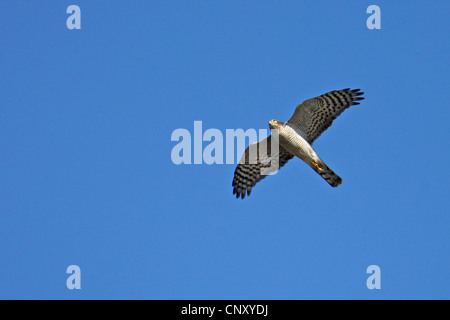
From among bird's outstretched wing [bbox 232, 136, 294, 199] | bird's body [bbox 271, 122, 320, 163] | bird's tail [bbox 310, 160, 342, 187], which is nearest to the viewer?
bird's body [bbox 271, 122, 320, 163]

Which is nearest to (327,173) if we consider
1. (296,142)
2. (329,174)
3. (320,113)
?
(329,174)

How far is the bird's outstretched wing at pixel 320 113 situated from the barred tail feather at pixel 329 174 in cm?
51

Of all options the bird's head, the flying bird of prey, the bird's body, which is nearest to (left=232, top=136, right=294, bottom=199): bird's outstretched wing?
the flying bird of prey

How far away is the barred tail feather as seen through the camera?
46.0ft

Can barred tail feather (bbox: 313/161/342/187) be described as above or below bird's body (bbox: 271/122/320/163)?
below

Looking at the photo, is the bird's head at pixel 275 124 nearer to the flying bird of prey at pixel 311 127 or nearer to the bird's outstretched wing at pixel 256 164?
the flying bird of prey at pixel 311 127

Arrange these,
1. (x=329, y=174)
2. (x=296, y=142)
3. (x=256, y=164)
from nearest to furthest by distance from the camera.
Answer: (x=296, y=142) < (x=329, y=174) < (x=256, y=164)

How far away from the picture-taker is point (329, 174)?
46.1 feet

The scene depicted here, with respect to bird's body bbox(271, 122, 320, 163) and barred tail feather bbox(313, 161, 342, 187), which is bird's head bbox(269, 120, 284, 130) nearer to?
bird's body bbox(271, 122, 320, 163)

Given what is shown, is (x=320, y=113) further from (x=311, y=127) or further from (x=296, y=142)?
(x=296, y=142)

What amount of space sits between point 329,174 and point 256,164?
1635mm

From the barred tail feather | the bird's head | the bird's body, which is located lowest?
the barred tail feather
